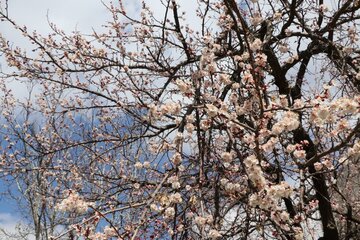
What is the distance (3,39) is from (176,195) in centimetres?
365

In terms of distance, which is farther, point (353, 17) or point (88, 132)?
point (88, 132)

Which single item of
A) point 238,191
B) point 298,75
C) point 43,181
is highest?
point 43,181

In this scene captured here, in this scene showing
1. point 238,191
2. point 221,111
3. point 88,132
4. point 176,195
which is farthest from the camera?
point 88,132

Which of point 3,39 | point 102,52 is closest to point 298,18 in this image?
point 102,52

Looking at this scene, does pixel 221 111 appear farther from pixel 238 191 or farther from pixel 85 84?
pixel 85 84

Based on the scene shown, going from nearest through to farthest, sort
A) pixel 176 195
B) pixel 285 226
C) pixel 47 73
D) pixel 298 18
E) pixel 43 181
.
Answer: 1. pixel 176 195
2. pixel 285 226
3. pixel 298 18
4. pixel 47 73
5. pixel 43 181

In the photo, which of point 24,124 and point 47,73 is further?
point 24,124

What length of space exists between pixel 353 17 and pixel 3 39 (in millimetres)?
4302

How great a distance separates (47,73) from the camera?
16.3 feet

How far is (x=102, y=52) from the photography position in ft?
16.6

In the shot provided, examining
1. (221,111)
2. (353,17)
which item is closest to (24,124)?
(353,17)

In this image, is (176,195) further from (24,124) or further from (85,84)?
(24,124)

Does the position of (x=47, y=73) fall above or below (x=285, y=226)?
above

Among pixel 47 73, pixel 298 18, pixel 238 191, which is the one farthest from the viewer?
pixel 47 73
